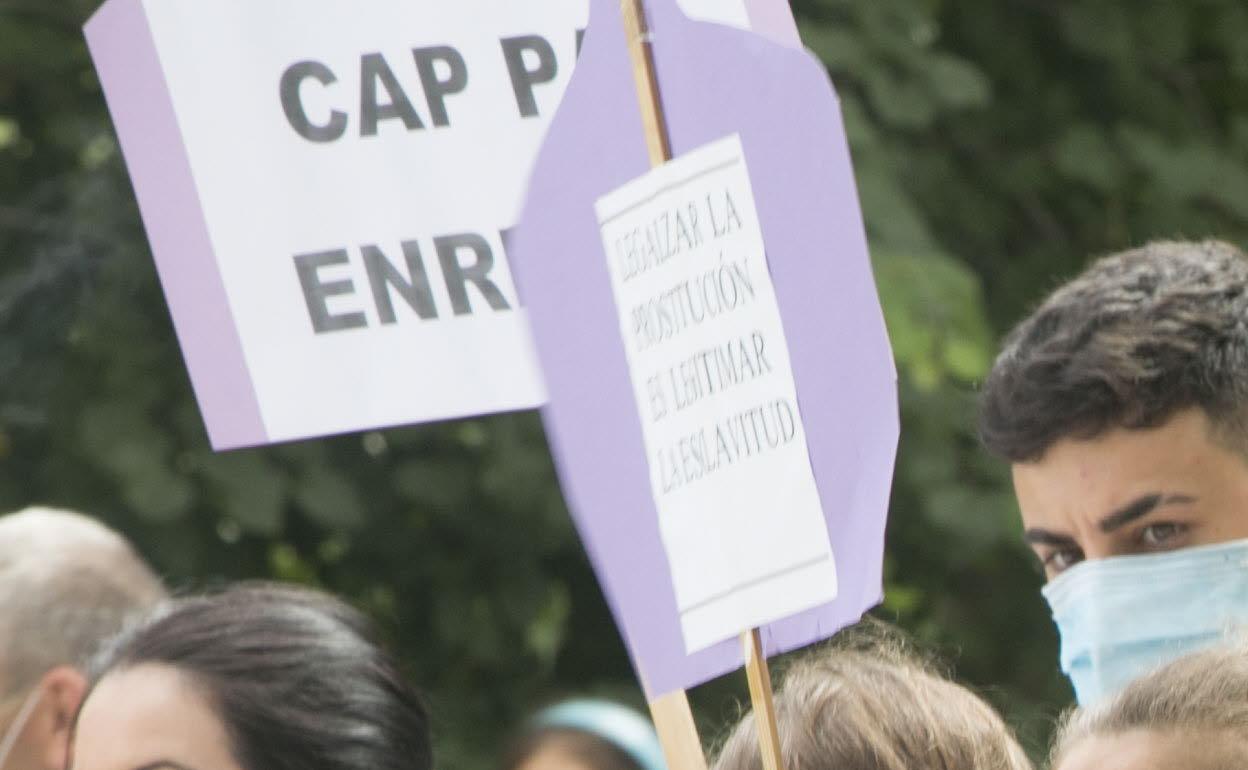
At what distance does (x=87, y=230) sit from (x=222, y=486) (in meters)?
0.53

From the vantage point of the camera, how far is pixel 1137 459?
7.73 feet

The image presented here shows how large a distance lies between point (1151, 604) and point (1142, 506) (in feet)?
0.34

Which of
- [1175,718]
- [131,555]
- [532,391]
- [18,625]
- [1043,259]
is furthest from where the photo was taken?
[1043,259]

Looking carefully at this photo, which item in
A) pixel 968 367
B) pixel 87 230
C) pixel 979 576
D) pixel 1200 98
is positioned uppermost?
pixel 87 230

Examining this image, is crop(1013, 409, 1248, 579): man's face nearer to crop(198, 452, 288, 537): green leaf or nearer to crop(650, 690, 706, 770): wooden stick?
crop(650, 690, 706, 770): wooden stick

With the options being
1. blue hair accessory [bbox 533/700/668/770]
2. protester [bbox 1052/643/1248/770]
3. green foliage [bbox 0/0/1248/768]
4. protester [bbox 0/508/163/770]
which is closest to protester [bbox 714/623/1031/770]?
protester [bbox 1052/643/1248/770]

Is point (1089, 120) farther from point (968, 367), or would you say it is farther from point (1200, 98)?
point (968, 367)

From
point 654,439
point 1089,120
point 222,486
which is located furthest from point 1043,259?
point 654,439

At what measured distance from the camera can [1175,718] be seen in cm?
166

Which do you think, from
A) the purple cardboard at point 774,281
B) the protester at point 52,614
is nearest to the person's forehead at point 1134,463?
the purple cardboard at point 774,281

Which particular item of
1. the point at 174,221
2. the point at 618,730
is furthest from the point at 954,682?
the point at 174,221

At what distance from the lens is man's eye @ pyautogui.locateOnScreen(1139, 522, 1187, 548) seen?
91.7 inches

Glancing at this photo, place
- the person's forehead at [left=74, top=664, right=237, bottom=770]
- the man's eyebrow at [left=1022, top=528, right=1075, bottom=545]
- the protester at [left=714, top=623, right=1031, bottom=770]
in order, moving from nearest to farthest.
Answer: the protester at [left=714, top=623, right=1031, bottom=770], the person's forehead at [left=74, top=664, right=237, bottom=770], the man's eyebrow at [left=1022, top=528, right=1075, bottom=545]

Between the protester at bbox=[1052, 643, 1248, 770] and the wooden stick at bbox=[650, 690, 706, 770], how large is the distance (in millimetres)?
287
